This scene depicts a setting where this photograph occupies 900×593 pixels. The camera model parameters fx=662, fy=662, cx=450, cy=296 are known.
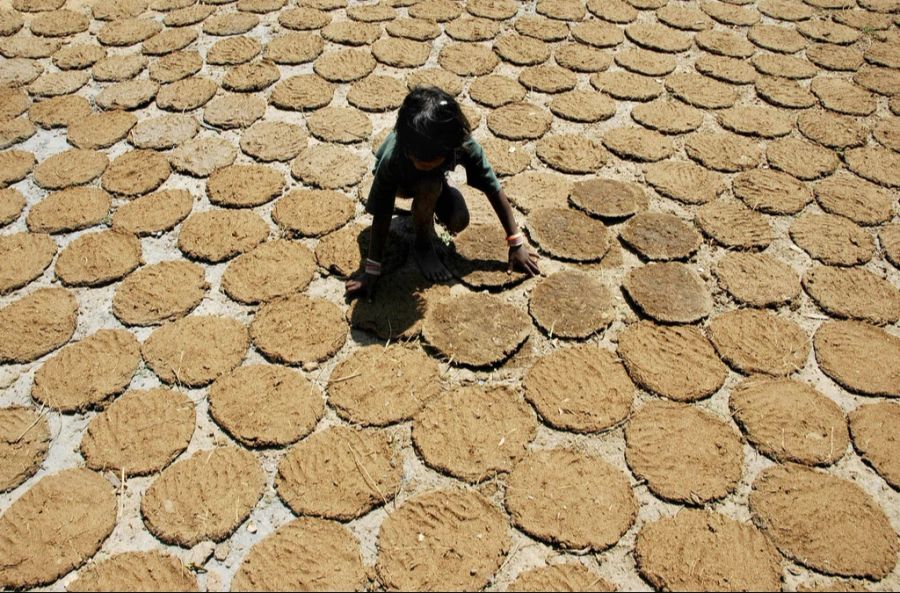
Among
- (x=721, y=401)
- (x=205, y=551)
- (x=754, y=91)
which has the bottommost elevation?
(x=205, y=551)

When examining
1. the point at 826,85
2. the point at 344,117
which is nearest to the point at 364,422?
the point at 344,117

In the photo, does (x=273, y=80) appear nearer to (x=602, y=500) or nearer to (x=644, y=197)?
(x=644, y=197)

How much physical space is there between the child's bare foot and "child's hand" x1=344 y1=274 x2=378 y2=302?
23 centimetres

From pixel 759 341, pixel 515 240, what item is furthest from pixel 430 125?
pixel 759 341

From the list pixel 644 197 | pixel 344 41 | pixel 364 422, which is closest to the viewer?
pixel 364 422

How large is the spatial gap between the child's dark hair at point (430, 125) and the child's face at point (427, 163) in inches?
0.7

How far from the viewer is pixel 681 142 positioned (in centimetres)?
363

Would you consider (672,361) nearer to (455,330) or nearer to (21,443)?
(455,330)

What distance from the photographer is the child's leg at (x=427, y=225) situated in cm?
261

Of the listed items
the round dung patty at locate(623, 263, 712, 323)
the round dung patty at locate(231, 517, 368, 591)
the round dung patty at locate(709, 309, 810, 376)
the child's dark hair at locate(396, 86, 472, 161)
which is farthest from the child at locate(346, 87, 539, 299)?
the round dung patty at locate(231, 517, 368, 591)

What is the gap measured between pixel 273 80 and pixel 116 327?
80.0 inches

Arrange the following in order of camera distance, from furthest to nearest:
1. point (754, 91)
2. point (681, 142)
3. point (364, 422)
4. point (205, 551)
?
point (754, 91) < point (681, 142) < point (364, 422) < point (205, 551)

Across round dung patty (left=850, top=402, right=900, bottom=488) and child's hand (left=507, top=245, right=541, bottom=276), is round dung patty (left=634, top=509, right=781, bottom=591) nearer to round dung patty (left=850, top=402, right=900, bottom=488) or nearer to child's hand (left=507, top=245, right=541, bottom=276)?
round dung patty (left=850, top=402, right=900, bottom=488)

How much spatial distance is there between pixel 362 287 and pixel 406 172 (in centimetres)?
53
